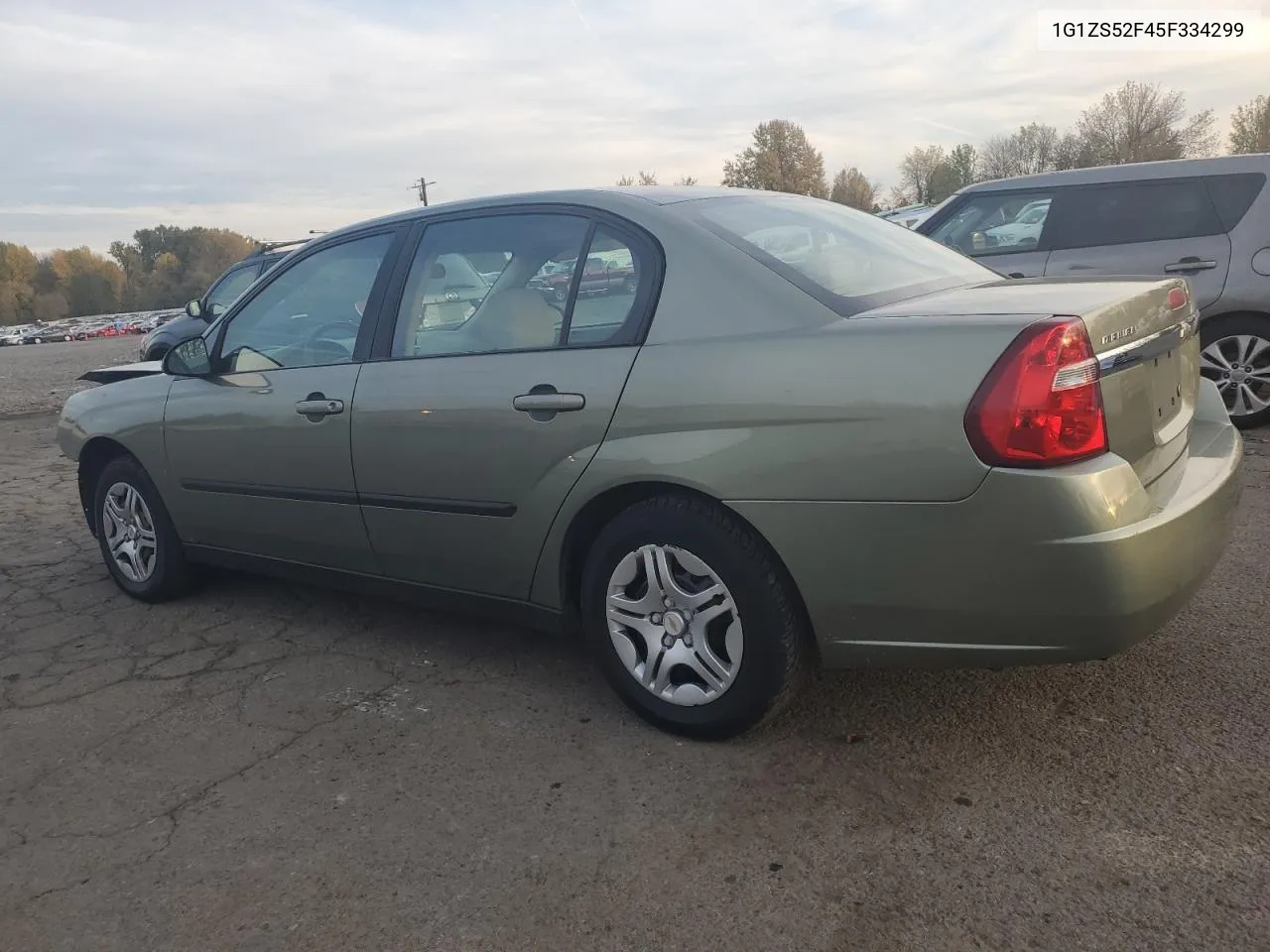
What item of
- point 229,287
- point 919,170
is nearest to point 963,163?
point 919,170

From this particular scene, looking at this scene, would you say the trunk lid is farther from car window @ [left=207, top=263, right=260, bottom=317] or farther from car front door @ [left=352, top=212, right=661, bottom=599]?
car window @ [left=207, top=263, right=260, bottom=317]

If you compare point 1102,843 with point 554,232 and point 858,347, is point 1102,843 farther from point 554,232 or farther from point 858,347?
point 554,232

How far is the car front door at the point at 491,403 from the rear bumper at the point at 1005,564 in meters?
0.63

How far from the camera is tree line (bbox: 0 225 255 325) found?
4407 inches

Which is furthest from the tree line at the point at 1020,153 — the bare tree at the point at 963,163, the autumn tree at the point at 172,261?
the autumn tree at the point at 172,261

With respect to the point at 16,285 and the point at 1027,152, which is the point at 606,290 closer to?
the point at 1027,152

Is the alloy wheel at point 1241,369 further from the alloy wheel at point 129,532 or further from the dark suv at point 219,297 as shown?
the dark suv at point 219,297

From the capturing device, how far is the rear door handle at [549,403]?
2908mm

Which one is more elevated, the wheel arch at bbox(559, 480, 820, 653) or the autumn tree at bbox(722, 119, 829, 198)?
the autumn tree at bbox(722, 119, 829, 198)

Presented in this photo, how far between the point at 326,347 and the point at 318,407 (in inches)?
10.2

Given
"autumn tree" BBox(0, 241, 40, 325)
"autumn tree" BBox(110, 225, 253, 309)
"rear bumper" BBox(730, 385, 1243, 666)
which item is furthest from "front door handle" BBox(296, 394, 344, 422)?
"autumn tree" BBox(0, 241, 40, 325)

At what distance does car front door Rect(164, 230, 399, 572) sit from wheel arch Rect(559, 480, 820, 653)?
2.88ft

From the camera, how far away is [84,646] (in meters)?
4.09

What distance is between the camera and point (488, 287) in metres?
3.33
